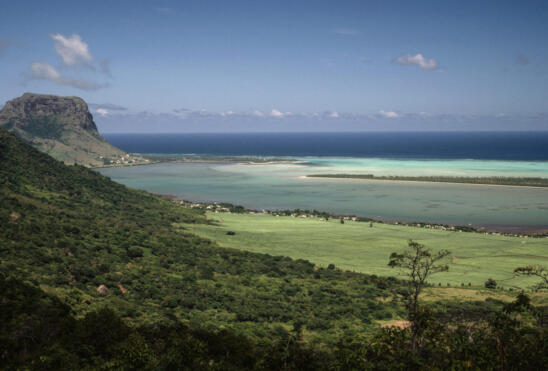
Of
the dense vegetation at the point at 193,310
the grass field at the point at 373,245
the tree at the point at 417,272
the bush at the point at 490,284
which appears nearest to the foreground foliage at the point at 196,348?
the dense vegetation at the point at 193,310

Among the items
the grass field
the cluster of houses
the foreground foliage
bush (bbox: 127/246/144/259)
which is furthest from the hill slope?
the cluster of houses

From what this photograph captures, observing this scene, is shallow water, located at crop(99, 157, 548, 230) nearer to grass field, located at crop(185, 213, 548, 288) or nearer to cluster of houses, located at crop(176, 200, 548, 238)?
cluster of houses, located at crop(176, 200, 548, 238)

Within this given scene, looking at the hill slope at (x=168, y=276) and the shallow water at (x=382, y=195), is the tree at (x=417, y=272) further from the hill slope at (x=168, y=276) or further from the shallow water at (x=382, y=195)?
the shallow water at (x=382, y=195)

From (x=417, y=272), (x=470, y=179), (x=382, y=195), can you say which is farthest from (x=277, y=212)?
(x=470, y=179)

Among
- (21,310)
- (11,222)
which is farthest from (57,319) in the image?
(11,222)

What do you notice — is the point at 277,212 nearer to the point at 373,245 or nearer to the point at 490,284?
the point at 373,245
